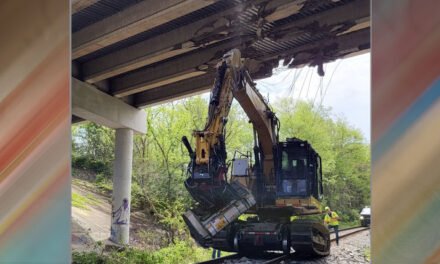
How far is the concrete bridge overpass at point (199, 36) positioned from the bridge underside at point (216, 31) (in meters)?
0.02

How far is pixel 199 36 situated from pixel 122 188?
7.47 m

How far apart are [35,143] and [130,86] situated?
1216cm

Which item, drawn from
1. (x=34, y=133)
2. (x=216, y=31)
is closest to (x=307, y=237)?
(x=216, y=31)

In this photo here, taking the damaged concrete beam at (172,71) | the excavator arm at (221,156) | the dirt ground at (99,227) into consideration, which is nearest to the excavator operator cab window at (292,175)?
the excavator arm at (221,156)

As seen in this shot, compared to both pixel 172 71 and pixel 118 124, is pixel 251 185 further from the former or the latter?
pixel 118 124

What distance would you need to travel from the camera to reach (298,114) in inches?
579

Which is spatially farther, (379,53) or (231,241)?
(231,241)

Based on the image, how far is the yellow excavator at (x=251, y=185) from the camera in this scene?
877 centimetres

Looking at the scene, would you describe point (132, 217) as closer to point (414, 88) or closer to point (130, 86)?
point (130, 86)

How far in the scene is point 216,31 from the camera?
387 inches

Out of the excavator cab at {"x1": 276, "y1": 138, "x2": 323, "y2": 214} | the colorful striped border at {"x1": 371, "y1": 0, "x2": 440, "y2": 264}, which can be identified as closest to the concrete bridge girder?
the excavator cab at {"x1": 276, "y1": 138, "x2": 323, "y2": 214}

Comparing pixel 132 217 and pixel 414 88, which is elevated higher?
pixel 414 88

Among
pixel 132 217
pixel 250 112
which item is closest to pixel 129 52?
pixel 250 112

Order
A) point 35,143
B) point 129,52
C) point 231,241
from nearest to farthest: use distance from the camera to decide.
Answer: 1. point 35,143
2. point 231,241
3. point 129,52
